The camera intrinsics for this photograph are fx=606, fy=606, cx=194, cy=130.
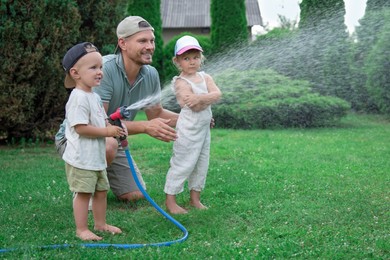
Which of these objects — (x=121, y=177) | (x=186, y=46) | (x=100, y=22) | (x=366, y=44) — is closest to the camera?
(x=186, y=46)

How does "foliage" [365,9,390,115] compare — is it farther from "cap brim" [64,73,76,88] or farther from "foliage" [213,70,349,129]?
"cap brim" [64,73,76,88]

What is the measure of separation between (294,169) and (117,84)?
2.69 meters

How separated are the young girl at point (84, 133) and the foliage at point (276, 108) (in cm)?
748

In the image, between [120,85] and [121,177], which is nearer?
[120,85]

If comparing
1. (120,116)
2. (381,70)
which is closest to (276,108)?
(381,70)

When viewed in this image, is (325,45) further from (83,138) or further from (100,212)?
(83,138)

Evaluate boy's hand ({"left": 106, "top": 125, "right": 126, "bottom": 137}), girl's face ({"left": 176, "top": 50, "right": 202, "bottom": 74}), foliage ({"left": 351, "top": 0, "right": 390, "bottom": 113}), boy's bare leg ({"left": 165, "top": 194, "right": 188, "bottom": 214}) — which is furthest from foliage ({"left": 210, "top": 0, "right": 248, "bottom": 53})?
boy's hand ({"left": 106, "top": 125, "right": 126, "bottom": 137})

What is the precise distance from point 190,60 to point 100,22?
16.6 ft

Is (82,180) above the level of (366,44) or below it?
below

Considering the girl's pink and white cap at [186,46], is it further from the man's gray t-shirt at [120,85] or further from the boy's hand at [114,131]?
the boy's hand at [114,131]

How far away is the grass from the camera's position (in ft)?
13.3

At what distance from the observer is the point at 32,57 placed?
28.7 ft

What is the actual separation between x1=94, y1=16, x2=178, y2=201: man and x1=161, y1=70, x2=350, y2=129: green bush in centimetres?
626

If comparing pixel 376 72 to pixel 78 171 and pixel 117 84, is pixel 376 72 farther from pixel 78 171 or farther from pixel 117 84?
pixel 78 171
